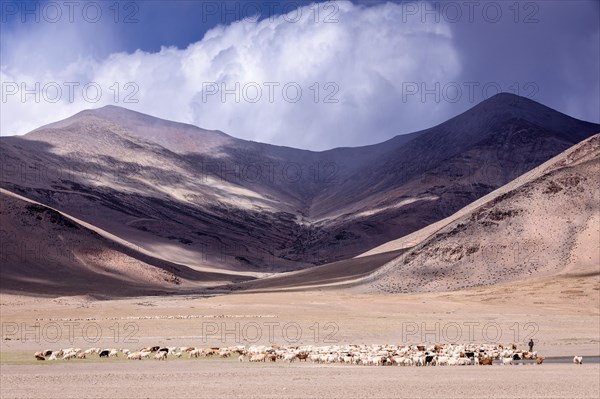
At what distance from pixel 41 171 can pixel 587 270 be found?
115317mm

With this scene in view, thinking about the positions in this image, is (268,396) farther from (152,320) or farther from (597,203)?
(597,203)

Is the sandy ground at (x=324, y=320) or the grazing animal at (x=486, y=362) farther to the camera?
the sandy ground at (x=324, y=320)

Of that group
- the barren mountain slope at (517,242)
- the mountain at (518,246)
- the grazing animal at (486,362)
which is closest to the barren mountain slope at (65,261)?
the mountain at (518,246)

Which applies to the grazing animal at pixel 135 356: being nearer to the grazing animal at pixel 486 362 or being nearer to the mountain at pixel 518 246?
the grazing animal at pixel 486 362

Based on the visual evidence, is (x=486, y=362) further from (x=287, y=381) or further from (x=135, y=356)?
(x=135, y=356)

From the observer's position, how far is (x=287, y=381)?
2670cm

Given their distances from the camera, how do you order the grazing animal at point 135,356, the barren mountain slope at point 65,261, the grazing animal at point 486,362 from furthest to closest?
the barren mountain slope at point 65,261 < the grazing animal at point 135,356 < the grazing animal at point 486,362

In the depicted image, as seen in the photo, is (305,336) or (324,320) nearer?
(305,336)

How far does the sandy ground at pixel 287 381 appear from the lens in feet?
78.0

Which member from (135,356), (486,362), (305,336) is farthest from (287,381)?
(305,336)

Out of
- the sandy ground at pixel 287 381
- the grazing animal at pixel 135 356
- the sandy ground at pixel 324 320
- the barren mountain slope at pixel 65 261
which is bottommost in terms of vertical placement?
the sandy ground at pixel 287 381

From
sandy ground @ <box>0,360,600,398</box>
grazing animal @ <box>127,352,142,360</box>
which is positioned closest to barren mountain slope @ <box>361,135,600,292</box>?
sandy ground @ <box>0,360,600,398</box>

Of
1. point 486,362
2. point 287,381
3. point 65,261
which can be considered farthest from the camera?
point 65,261

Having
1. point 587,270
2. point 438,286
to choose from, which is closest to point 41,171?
point 438,286
